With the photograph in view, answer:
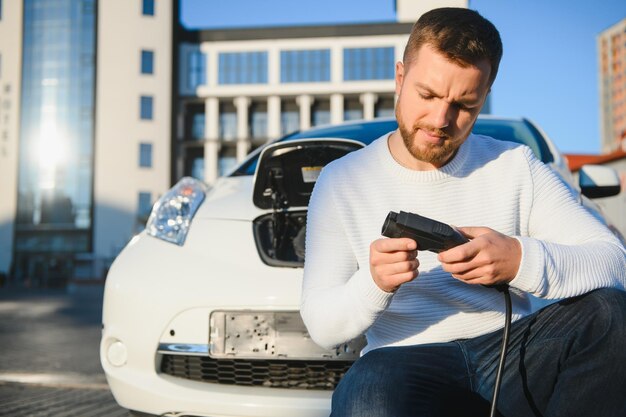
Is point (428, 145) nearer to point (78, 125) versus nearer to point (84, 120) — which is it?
point (84, 120)

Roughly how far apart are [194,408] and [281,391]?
304 millimetres

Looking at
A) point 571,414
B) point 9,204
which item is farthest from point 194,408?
point 9,204

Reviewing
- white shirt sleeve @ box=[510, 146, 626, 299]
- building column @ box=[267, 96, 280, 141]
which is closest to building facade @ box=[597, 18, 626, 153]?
building column @ box=[267, 96, 280, 141]

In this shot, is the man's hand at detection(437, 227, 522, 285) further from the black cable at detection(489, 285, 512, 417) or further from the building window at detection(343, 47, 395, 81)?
the building window at detection(343, 47, 395, 81)

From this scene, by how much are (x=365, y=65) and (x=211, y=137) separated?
1253 centimetres

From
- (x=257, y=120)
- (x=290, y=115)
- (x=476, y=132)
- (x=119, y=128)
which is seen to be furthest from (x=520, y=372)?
(x=257, y=120)

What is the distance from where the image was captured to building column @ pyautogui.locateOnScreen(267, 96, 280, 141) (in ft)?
154

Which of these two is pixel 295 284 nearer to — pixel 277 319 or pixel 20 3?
pixel 277 319

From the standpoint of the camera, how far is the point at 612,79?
406ft

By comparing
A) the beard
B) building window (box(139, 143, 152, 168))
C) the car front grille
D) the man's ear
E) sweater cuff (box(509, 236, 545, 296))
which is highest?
building window (box(139, 143, 152, 168))

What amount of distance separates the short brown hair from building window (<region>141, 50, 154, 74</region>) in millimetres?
44204

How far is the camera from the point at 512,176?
1.74m

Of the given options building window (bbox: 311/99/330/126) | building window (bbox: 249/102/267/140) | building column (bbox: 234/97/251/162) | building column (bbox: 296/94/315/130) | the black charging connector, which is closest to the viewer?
the black charging connector

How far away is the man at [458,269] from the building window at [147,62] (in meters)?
44.1
